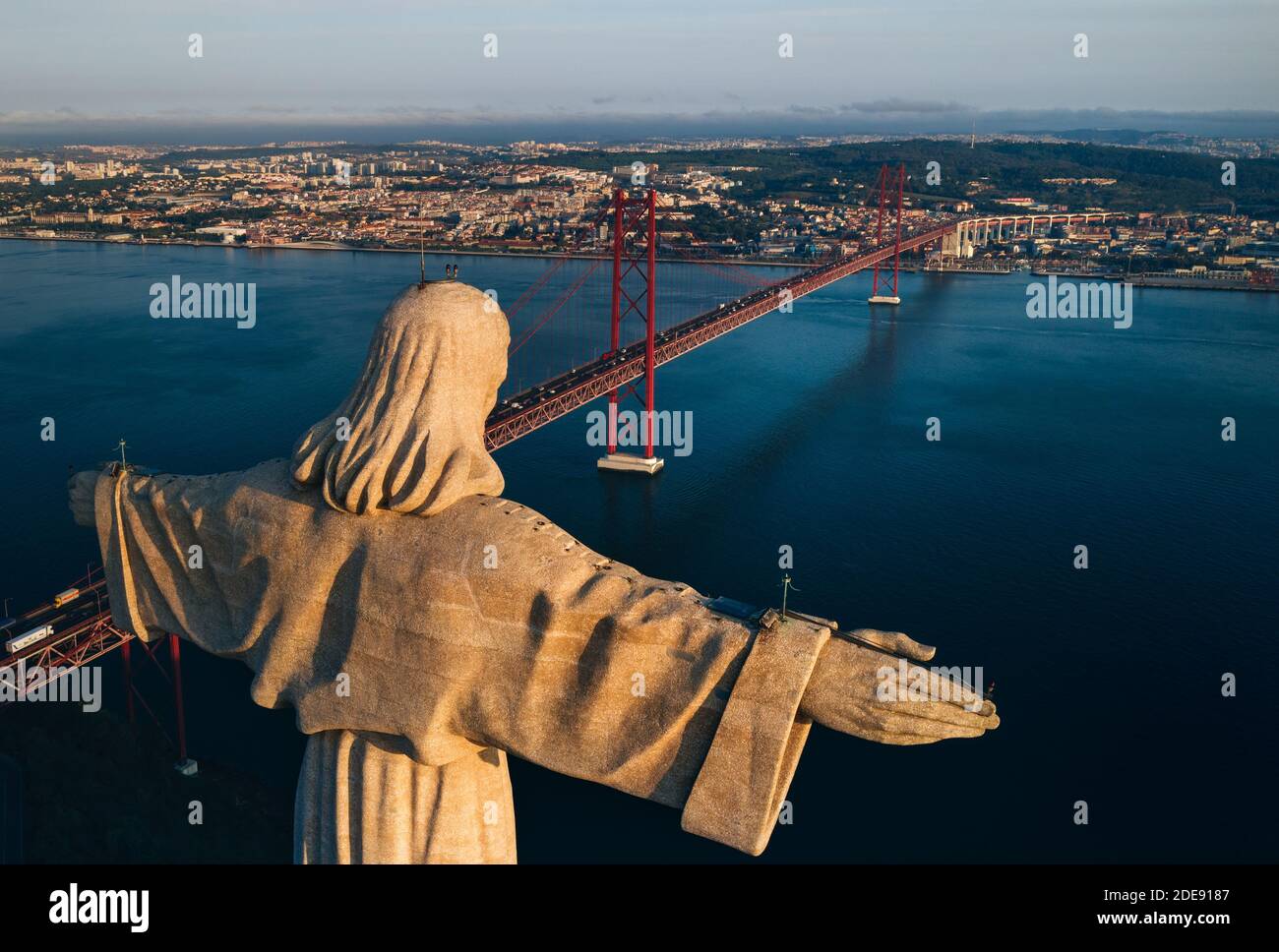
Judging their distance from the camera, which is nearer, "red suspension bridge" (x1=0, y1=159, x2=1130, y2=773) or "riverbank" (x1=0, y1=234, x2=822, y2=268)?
"red suspension bridge" (x1=0, y1=159, x2=1130, y2=773)

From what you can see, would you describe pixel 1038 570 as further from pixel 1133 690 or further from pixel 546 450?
pixel 546 450

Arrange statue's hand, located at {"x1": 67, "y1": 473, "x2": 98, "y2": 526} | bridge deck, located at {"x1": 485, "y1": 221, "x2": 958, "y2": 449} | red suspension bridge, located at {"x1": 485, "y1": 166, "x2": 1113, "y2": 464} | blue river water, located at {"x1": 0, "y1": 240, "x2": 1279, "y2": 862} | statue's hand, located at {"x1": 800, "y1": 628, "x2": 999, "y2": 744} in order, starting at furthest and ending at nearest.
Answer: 1. red suspension bridge, located at {"x1": 485, "y1": 166, "x2": 1113, "y2": 464}
2. bridge deck, located at {"x1": 485, "y1": 221, "x2": 958, "y2": 449}
3. blue river water, located at {"x1": 0, "y1": 240, "x2": 1279, "y2": 862}
4. statue's hand, located at {"x1": 67, "y1": 473, "x2": 98, "y2": 526}
5. statue's hand, located at {"x1": 800, "y1": 628, "x2": 999, "y2": 744}

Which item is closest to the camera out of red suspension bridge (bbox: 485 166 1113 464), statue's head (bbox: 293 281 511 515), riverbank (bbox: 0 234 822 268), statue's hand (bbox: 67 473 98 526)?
statue's head (bbox: 293 281 511 515)

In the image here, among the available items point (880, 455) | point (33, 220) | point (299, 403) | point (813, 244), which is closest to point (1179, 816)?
point (880, 455)

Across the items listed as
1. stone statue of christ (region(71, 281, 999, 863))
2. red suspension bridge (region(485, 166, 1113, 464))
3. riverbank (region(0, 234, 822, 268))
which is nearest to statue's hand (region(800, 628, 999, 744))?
stone statue of christ (region(71, 281, 999, 863))

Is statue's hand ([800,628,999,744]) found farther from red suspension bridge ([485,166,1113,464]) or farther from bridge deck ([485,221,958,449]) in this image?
bridge deck ([485,221,958,449])

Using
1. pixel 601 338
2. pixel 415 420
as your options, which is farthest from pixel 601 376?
pixel 415 420

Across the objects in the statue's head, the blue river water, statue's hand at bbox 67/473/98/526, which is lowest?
the blue river water

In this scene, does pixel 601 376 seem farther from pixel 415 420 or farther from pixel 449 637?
pixel 449 637
